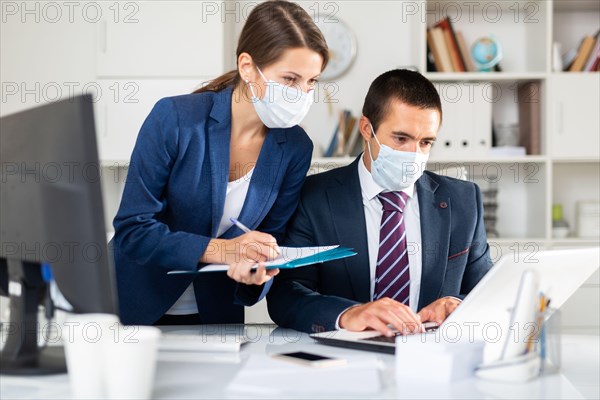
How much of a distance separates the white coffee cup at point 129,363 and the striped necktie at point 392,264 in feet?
3.17

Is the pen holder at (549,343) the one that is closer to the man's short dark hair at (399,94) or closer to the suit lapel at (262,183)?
the suit lapel at (262,183)

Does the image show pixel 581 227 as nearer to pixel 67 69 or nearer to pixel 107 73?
pixel 107 73

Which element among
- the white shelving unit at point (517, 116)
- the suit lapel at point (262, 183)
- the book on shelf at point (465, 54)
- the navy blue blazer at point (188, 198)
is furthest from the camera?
the book on shelf at point (465, 54)

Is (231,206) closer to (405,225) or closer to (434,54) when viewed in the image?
(405,225)

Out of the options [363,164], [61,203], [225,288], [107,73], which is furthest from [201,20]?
[61,203]

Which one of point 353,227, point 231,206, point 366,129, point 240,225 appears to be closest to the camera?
point 240,225

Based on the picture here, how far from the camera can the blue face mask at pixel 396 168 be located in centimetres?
184

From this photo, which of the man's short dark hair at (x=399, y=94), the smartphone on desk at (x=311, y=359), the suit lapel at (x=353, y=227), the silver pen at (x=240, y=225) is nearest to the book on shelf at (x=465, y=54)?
the man's short dark hair at (x=399, y=94)

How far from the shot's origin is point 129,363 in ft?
2.90

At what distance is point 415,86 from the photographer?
192cm

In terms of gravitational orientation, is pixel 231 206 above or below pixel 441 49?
below

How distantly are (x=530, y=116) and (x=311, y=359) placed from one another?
2.79m

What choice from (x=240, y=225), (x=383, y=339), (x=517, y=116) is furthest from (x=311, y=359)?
(x=517, y=116)

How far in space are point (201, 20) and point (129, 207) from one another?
2.01 m
